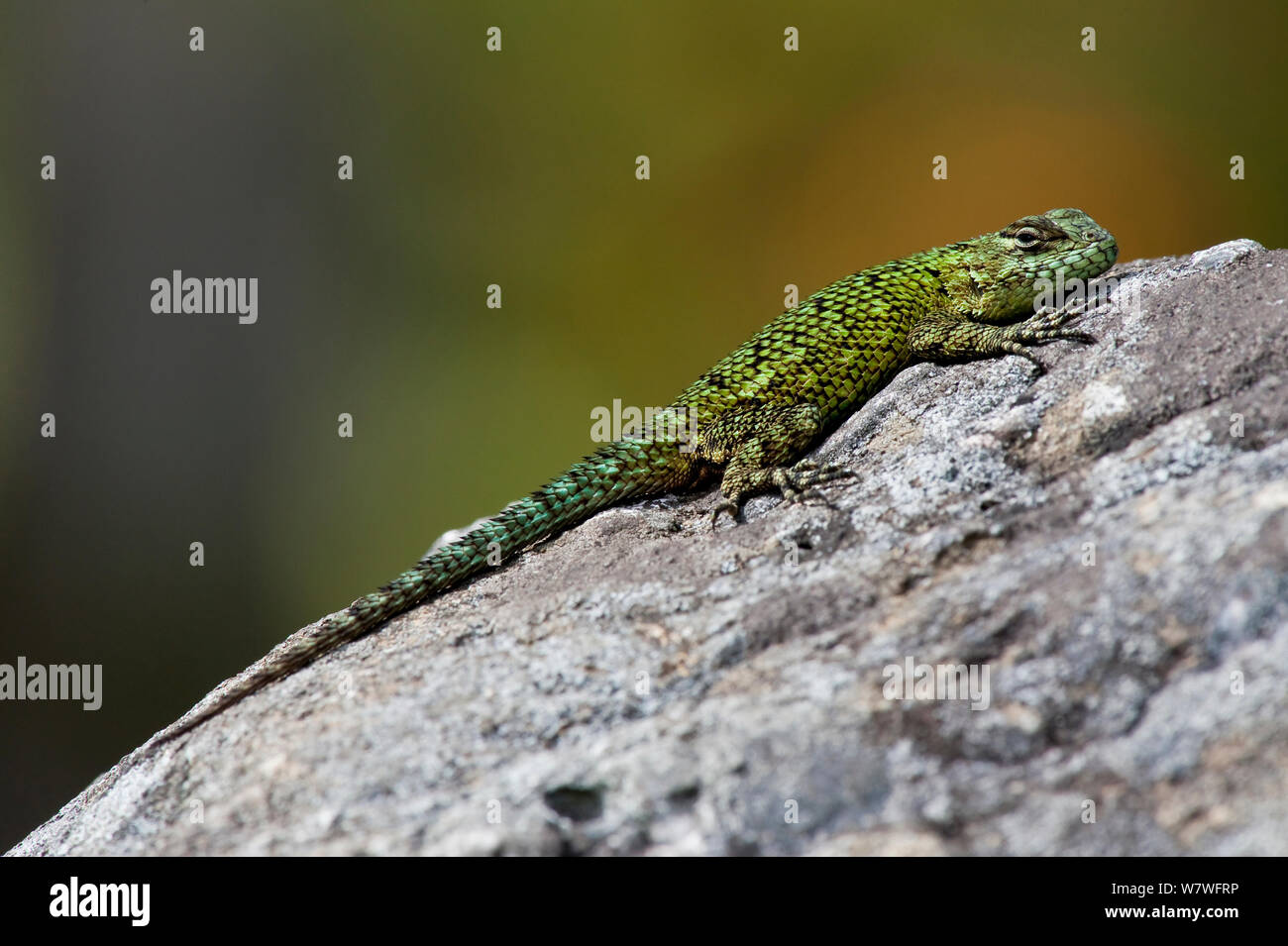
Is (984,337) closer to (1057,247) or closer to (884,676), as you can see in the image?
(1057,247)

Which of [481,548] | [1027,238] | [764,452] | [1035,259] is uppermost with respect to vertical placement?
[1027,238]

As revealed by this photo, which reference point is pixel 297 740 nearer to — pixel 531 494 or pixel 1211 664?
pixel 531 494

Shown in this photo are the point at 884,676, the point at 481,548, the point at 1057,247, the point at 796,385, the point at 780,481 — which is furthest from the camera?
the point at 1057,247

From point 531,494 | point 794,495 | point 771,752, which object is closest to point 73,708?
point 531,494

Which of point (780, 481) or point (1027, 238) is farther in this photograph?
point (1027, 238)

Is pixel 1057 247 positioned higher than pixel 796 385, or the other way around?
pixel 1057 247

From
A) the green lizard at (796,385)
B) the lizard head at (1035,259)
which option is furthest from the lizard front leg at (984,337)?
the lizard head at (1035,259)

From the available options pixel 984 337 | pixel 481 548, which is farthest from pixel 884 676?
pixel 984 337
